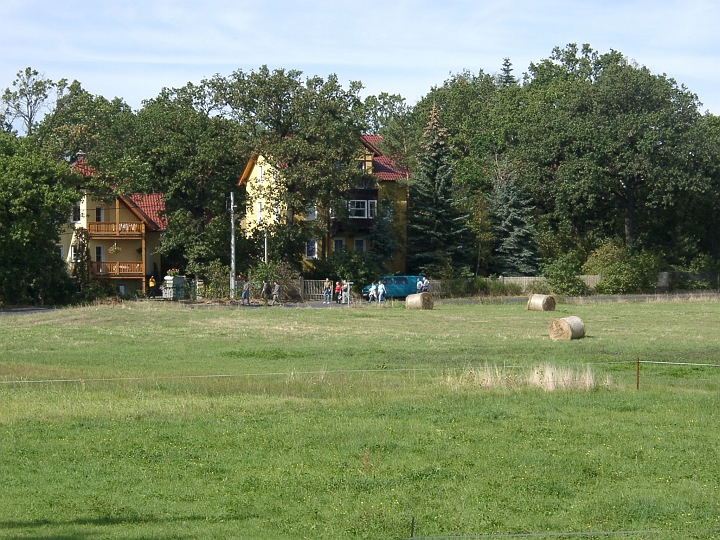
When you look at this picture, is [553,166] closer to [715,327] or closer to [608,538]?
[715,327]

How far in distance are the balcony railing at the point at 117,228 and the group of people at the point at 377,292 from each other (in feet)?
61.6

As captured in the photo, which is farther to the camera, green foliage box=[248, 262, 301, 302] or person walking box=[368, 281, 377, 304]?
green foliage box=[248, 262, 301, 302]

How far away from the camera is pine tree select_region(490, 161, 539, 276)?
7431 centimetres

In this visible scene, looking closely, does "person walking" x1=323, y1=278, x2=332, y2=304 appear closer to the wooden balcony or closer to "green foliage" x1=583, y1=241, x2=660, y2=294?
the wooden balcony

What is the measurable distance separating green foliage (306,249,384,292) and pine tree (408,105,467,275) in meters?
5.67

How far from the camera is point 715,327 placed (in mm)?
40562

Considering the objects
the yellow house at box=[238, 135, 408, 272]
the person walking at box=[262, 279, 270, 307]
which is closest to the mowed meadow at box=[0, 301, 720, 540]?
the person walking at box=[262, 279, 270, 307]

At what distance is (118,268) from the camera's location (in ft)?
226

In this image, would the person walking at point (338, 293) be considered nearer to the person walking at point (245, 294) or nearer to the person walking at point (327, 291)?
the person walking at point (327, 291)

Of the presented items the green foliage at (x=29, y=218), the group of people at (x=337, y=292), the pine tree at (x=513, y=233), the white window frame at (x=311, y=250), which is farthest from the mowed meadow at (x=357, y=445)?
the white window frame at (x=311, y=250)

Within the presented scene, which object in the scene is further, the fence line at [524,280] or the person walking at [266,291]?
the fence line at [524,280]

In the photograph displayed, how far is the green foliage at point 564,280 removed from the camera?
230 ft

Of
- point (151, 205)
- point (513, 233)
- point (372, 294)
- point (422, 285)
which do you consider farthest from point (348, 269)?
point (151, 205)

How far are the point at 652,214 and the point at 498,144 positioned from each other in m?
17.8
